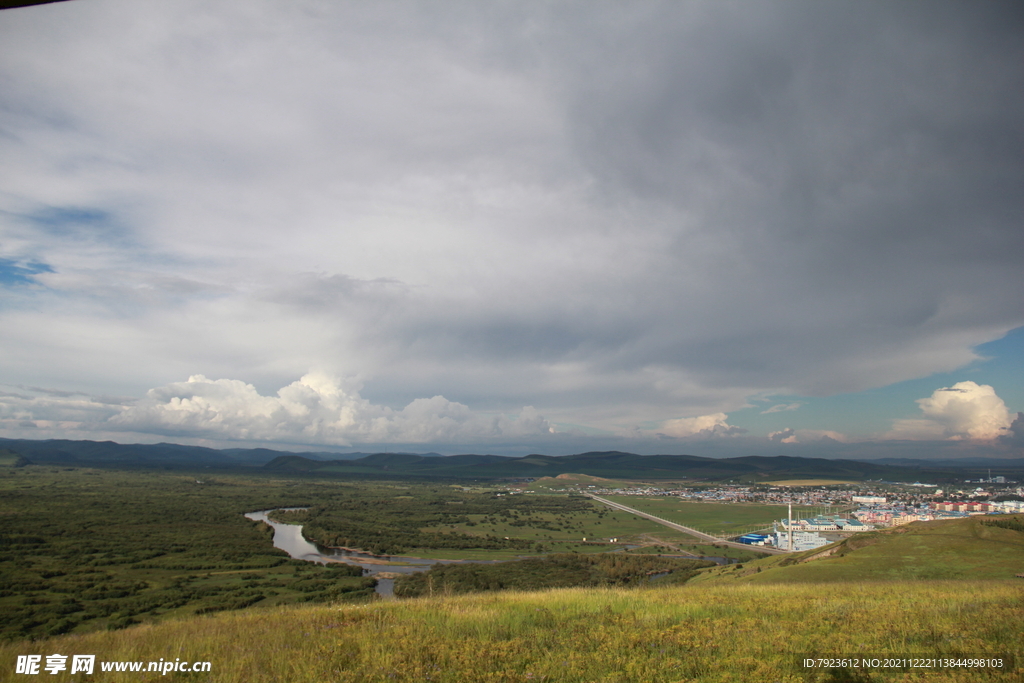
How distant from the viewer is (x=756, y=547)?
68.1 m

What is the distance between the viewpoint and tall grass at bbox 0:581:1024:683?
5.77m

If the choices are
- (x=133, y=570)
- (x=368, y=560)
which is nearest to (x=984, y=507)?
(x=368, y=560)

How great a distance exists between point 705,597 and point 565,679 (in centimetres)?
770

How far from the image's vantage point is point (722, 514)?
121250mm

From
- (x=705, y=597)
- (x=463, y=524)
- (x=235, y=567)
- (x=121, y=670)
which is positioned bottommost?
(x=463, y=524)

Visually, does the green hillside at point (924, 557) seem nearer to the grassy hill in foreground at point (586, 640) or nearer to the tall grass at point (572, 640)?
the grassy hill in foreground at point (586, 640)

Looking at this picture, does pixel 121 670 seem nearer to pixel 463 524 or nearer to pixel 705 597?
pixel 705 597

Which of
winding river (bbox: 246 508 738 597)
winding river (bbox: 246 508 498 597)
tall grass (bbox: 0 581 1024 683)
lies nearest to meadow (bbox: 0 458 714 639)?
winding river (bbox: 246 508 498 597)

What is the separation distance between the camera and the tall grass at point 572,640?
577 centimetres

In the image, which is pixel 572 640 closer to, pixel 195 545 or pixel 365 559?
pixel 365 559

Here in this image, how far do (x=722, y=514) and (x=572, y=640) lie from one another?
131672mm

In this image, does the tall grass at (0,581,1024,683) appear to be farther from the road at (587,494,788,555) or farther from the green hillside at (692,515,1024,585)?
the road at (587,494,788,555)

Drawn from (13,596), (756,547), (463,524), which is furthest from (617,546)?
(13,596)

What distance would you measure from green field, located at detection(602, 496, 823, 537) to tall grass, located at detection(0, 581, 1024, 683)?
3369 inches
